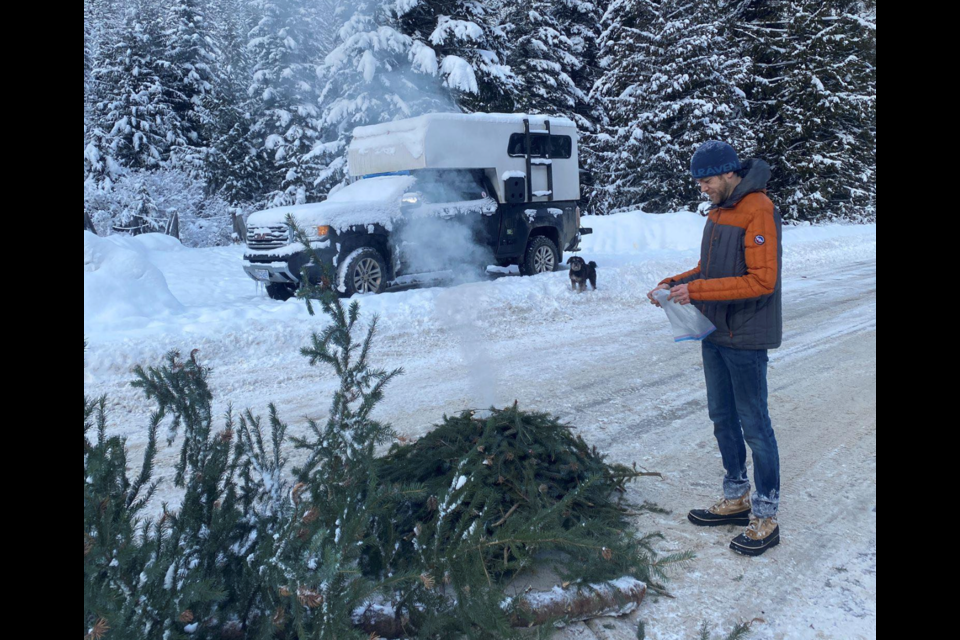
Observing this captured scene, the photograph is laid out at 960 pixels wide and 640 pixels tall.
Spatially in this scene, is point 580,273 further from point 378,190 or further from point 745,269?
point 745,269

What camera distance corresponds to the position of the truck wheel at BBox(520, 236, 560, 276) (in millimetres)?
12500

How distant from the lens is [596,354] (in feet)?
23.6

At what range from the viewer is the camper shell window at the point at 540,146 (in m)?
12.2

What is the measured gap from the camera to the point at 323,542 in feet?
6.71

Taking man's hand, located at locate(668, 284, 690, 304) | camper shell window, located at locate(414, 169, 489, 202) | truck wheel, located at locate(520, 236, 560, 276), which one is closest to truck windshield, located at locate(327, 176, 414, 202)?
camper shell window, located at locate(414, 169, 489, 202)

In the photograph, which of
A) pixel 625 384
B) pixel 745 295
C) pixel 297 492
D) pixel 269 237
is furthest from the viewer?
pixel 269 237

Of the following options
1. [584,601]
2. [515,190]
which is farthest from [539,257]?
[584,601]

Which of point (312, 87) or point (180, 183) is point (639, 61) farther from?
point (180, 183)

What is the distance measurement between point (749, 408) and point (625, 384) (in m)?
2.78

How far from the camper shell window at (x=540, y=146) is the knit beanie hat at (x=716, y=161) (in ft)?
30.0

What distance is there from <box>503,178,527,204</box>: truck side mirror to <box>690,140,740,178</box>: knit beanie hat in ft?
29.1

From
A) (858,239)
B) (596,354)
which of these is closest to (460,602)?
(596,354)

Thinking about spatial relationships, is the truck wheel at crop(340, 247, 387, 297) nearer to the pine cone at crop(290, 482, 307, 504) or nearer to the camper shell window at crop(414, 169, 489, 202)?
the camper shell window at crop(414, 169, 489, 202)
